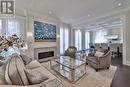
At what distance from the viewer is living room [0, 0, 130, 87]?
149 centimetres

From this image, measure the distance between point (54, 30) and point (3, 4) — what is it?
3904mm

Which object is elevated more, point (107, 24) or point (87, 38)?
point (107, 24)

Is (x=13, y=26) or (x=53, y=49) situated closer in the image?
(x=13, y=26)

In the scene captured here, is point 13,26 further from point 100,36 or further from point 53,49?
point 100,36

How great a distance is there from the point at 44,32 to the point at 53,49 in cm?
135

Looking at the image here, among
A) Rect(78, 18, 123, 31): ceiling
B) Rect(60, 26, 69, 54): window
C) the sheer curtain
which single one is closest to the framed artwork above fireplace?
the sheer curtain

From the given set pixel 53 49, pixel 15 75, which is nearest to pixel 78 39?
pixel 53 49

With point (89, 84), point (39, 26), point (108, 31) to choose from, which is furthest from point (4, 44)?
point (108, 31)

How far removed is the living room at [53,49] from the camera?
149 cm

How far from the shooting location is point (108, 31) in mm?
10711

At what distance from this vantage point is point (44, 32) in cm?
615

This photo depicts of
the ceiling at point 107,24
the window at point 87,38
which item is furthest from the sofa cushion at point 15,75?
the window at point 87,38

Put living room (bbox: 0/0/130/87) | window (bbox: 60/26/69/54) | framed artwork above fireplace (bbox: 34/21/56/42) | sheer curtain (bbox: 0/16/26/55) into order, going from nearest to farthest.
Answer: living room (bbox: 0/0/130/87)
sheer curtain (bbox: 0/16/26/55)
framed artwork above fireplace (bbox: 34/21/56/42)
window (bbox: 60/26/69/54)

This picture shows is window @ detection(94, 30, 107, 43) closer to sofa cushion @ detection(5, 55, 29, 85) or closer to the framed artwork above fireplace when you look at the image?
the framed artwork above fireplace
